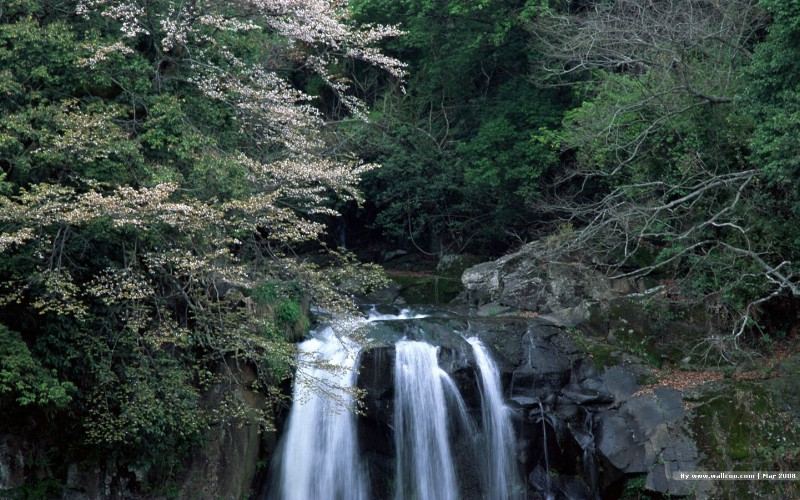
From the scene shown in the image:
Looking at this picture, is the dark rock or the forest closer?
the forest

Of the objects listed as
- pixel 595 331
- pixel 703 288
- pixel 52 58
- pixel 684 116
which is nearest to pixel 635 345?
pixel 595 331

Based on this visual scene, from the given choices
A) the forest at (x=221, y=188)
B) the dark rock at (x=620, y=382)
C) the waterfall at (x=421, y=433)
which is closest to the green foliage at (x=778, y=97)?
the forest at (x=221, y=188)

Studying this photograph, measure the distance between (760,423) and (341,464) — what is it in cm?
653

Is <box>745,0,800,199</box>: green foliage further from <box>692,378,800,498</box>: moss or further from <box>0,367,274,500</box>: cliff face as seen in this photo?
<box>0,367,274,500</box>: cliff face

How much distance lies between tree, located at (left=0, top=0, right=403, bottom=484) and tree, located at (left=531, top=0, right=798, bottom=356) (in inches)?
213

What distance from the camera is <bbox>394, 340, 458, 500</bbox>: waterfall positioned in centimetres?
1147

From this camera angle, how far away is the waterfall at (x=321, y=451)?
36.8 feet

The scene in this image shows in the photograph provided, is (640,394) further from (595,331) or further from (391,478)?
(391,478)

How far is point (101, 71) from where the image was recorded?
991cm

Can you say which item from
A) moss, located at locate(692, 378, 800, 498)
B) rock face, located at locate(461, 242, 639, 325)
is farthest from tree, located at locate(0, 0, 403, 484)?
moss, located at locate(692, 378, 800, 498)

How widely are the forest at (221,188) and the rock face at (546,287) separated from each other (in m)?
0.55

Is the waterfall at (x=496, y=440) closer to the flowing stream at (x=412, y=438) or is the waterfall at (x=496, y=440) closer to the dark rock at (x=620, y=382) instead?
the flowing stream at (x=412, y=438)

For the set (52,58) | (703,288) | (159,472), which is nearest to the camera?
(52,58)

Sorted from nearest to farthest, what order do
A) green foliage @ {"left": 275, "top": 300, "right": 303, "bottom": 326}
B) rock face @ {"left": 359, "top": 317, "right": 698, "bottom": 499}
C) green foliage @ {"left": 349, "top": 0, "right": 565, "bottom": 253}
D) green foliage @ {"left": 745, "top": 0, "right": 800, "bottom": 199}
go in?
green foliage @ {"left": 745, "top": 0, "right": 800, "bottom": 199}
rock face @ {"left": 359, "top": 317, "right": 698, "bottom": 499}
green foliage @ {"left": 275, "top": 300, "right": 303, "bottom": 326}
green foliage @ {"left": 349, "top": 0, "right": 565, "bottom": 253}
